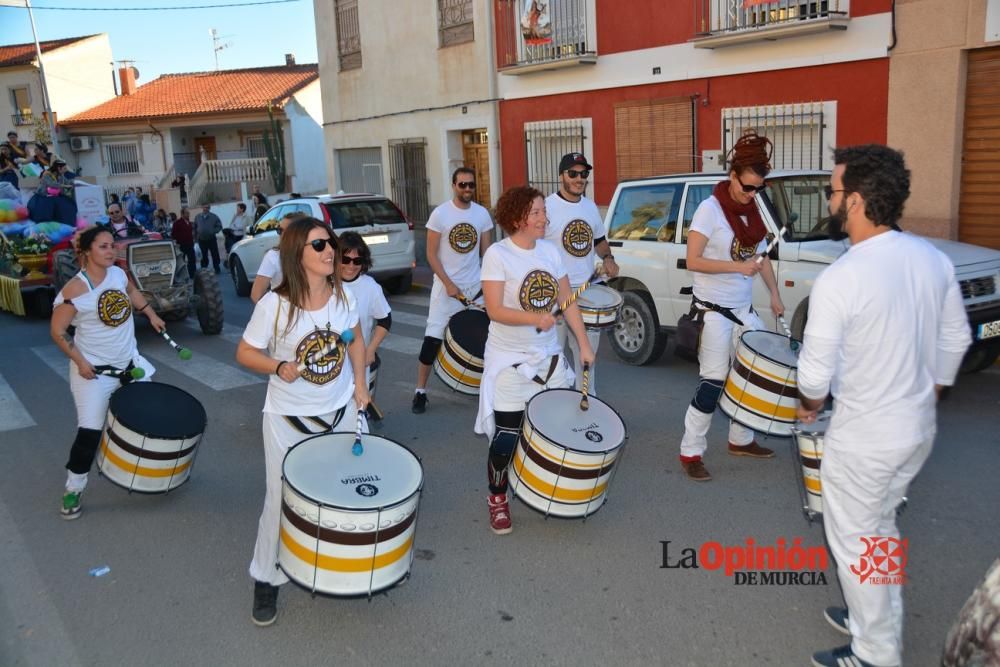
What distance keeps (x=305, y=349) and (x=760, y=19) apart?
34.6ft

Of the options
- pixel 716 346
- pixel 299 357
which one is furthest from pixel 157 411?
pixel 716 346

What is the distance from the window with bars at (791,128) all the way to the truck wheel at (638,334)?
4.60m

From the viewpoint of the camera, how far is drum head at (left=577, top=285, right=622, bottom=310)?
6086 millimetres

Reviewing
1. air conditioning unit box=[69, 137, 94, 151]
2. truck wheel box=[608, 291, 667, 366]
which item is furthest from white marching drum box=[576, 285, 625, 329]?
air conditioning unit box=[69, 137, 94, 151]

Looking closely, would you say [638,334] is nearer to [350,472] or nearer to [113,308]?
[113,308]

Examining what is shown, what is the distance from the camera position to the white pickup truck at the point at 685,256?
7.04 meters

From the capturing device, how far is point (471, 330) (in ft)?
21.4

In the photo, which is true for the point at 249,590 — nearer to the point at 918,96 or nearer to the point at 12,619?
the point at 12,619

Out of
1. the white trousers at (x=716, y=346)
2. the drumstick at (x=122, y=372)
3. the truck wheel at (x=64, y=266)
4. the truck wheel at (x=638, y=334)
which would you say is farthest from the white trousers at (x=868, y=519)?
the truck wheel at (x=64, y=266)

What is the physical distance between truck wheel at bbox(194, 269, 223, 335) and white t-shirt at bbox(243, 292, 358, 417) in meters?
8.47

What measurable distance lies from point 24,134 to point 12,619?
143ft

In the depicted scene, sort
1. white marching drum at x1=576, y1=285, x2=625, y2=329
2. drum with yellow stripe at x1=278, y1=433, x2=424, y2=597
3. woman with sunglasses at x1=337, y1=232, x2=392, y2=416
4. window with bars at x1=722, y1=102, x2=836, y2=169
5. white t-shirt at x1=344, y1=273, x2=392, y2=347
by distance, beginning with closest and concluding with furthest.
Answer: drum with yellow stripe at x1=278, y1=433, x2=424, y2=597
woman with sunglasses at x1=337, y1=232, x2=392, y2=416
white t-shirt at x1=344, y1=273, x2=392, y2=347
white marching drum at x1=576, y1=285, x2=625, y2=329
window with bars at x1=722, y1=102, x2=836, y2=169

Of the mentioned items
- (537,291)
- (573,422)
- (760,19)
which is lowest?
(573,422)

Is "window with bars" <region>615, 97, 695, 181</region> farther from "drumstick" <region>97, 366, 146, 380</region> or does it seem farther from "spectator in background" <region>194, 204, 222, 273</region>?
"spectator in background" <region>194, 204, 222, 273</region>
